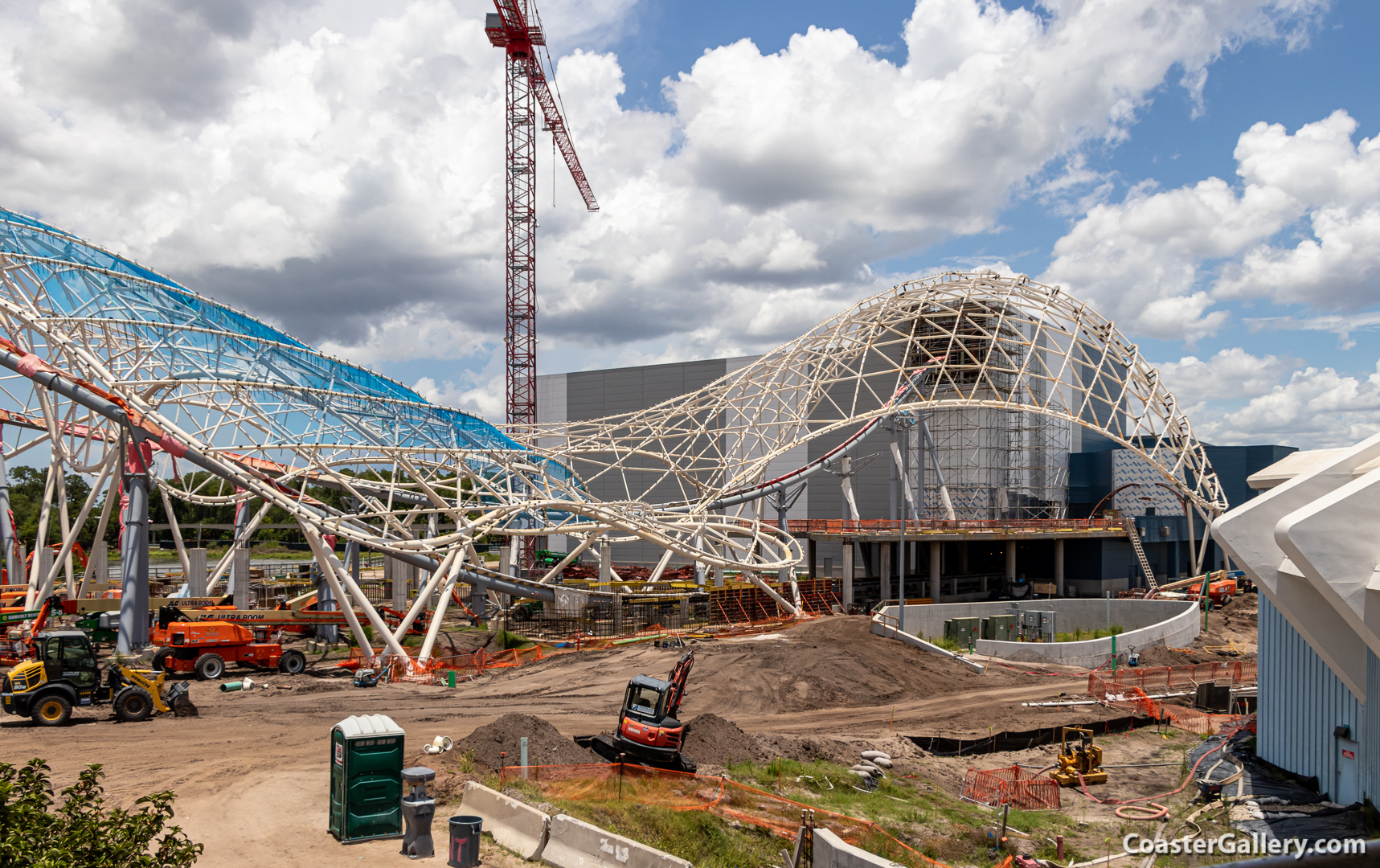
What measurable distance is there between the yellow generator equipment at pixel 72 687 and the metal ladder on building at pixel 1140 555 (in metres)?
42.8

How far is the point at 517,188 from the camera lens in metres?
69.9

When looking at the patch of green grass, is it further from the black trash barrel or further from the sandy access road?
the black trash barrel

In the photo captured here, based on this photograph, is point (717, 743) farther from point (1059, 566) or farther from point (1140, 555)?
point (1140, 555)

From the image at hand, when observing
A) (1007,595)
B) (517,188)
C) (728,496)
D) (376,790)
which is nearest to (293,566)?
(517,188)

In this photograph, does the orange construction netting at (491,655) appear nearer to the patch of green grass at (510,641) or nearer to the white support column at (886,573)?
the patch of green grass at (510,641)

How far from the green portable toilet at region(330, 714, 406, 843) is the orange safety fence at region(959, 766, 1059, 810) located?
35.0 ft

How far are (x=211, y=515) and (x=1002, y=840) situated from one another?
106 m

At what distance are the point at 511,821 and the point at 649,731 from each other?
13.9 feet

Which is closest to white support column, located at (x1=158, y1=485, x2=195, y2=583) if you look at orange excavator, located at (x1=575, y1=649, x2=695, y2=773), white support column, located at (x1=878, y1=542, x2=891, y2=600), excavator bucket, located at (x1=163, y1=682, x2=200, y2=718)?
excavator bucket, located at (x1=163, y1=682, x2=200, y2=718)

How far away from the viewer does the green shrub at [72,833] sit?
571 cm

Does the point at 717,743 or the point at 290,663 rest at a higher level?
the point at 717,743

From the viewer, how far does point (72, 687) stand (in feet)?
62.8

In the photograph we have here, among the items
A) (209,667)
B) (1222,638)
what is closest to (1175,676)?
(1222,638)

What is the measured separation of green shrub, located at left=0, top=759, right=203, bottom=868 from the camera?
5715 mm
